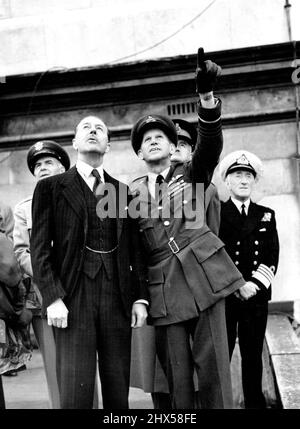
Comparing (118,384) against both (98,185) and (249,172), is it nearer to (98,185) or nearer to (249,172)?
(98,185)

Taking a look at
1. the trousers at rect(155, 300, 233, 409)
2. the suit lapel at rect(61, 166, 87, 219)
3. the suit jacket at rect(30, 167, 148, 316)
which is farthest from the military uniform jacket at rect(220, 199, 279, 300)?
the suit lapel at rect(61, 166, 87, 219)

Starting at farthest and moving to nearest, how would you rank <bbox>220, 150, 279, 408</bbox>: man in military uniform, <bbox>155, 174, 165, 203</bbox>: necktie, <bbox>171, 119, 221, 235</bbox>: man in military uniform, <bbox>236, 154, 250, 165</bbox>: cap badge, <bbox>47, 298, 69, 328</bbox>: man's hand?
<bbox>236, 154, 250, 165</bbox>: cap badge < <bbox>220, 150, 279, 408</bbox>: man in military uniform < <bbox>171, 119, 221, 235</bbox>: man in military uniform < <bbox>155, 174, 165, 203</bbox>: necktie < <bbox>47, 298, 69, 328</bbox>: man's hand

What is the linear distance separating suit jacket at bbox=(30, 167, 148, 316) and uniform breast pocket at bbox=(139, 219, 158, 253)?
0.38ft

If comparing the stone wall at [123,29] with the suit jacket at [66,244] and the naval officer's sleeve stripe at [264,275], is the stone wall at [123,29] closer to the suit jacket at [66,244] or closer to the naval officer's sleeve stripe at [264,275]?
the naval officer's sleeve stripe at [264,275]

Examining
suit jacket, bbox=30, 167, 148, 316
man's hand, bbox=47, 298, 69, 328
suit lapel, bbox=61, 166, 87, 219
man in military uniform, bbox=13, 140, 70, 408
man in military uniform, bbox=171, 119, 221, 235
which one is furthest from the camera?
man in military uniform, bbox=13, 140, 70, 408

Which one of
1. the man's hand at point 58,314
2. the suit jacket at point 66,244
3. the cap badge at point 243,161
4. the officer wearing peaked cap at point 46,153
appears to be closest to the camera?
the man's hand at point 58,314

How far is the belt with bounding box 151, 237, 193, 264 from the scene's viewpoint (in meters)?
3.94

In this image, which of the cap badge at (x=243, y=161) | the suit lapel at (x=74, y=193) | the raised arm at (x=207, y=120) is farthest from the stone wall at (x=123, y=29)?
the suit lapel at (x=74, y=193)

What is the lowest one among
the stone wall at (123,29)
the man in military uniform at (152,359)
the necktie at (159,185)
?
the man in military uniform at (152,359)

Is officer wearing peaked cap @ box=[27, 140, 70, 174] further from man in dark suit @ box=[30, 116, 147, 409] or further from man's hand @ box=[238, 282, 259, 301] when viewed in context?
man's hand @ box=[238, 282, 259, 301]

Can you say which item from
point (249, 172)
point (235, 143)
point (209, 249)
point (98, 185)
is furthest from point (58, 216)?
point (235, 143)

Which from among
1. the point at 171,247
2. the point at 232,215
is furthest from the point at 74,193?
the point at 232,215

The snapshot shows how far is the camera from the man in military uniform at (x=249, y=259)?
4.82 metres

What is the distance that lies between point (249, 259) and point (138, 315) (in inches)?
59.5
